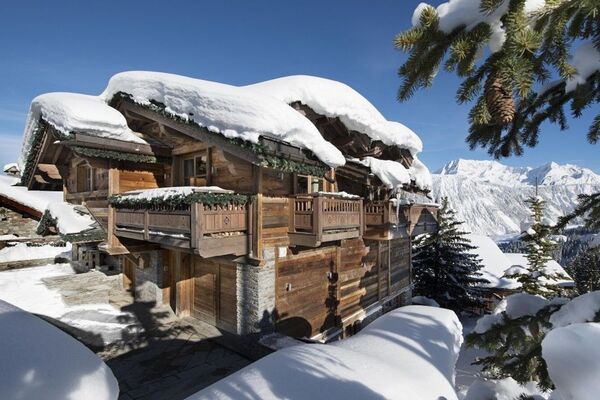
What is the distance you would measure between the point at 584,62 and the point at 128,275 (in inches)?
665

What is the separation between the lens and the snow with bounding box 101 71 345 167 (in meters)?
7.68

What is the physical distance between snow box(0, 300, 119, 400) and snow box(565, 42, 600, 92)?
4.60 m

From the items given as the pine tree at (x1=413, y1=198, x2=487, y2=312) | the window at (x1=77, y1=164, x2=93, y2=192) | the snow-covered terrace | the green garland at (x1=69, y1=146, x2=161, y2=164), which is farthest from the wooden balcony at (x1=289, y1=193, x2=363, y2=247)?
the pine tree at (x1=413, y1=198, x2=487, y2=312)

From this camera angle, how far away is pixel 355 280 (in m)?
13.6

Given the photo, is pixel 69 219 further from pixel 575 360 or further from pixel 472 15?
pixel 575 360

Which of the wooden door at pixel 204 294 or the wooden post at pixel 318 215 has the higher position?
the wooden post at pixel 318 215

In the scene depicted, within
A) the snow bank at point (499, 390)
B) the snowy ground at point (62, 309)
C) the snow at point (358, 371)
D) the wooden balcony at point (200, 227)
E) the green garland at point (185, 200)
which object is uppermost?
the green garland at point (185, 200)

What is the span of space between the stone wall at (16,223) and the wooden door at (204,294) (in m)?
15.3

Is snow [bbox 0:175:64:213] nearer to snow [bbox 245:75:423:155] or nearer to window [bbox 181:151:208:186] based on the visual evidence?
window [bbox 181:151:208:186]

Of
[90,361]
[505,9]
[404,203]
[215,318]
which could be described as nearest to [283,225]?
[215,318]

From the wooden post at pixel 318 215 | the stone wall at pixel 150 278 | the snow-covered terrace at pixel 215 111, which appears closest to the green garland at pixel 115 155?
the snow-covered terrace at pixel 215 111

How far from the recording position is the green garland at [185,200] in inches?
296

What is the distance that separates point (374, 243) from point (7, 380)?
1408 cm

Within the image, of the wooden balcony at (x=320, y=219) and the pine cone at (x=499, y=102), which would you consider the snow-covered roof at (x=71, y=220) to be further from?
the pine cone at (x=499, y=102)
